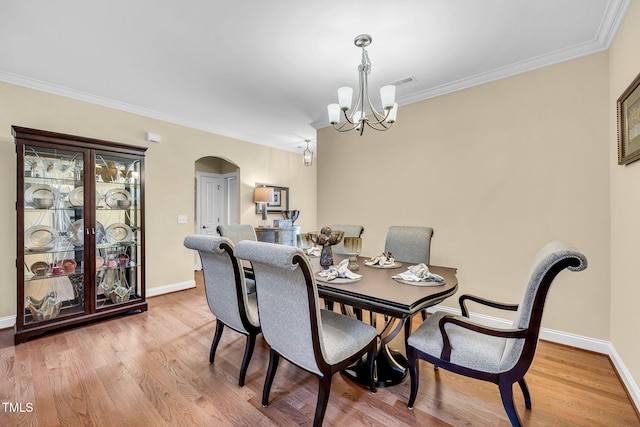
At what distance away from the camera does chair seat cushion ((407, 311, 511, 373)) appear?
1359 mm

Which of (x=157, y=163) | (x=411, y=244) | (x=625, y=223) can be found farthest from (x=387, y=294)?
(x=157, y=163)

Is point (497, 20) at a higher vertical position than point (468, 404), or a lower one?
higher

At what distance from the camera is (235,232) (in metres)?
2.99

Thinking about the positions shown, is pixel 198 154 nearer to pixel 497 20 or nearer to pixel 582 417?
pixel 497 20

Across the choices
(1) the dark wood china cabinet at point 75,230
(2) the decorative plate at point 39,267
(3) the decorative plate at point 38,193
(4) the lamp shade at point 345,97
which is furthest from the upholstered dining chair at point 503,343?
(3) the decorative plate at point 38,193

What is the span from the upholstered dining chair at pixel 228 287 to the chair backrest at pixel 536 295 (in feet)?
4.86

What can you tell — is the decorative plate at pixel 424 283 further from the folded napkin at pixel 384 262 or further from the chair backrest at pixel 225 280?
the chair backrest at pixel 225 280

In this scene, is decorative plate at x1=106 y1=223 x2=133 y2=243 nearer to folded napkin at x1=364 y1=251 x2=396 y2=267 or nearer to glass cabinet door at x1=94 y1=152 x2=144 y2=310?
glass cabinet door at x1=94 y1=152 x2=144 y2=310

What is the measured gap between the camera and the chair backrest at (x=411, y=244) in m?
2.48

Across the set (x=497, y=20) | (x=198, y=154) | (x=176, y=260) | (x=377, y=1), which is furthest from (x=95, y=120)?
(x=497, y=20)

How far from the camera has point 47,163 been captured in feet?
8.98

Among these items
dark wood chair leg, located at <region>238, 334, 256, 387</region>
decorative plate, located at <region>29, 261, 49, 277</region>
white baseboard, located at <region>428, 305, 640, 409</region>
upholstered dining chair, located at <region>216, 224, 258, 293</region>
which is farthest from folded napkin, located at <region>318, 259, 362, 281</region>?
decorative plate, located at <region>29, 261, 49, 277</region>

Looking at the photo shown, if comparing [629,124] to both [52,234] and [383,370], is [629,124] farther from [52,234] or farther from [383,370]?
[52,234]

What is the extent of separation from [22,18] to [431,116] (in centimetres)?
359
